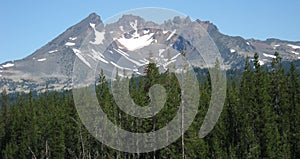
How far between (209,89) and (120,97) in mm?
13865

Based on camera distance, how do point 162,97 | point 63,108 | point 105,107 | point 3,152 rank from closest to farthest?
point 162,97, point 105,107, point 63,108, point 3,152

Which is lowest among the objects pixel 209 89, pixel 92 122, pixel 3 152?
pixel 3 152

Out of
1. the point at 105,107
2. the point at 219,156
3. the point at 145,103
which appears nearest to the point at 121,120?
the point at 105,107

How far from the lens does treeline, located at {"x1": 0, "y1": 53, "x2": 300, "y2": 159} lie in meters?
57.7

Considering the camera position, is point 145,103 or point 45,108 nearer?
point 145,103

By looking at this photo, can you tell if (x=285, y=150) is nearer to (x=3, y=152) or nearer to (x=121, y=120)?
(x=121, y=120)

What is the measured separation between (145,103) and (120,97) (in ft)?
24.6

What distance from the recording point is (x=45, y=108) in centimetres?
9225

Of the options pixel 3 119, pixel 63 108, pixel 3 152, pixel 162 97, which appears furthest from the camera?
pixel 3 119

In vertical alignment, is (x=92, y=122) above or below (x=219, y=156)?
above

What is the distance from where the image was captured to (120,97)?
230 ft

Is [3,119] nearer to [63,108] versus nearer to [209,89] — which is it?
[63,108]

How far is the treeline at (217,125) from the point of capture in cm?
5769

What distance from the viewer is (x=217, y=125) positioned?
64.0m
